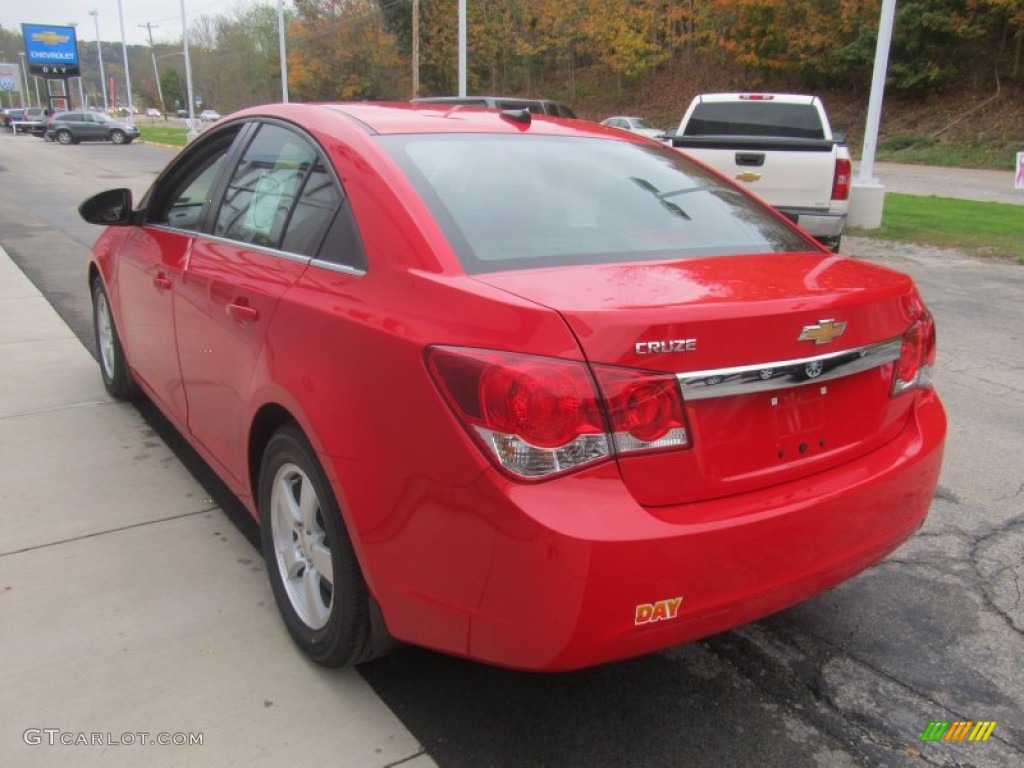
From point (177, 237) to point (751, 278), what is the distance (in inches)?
96.6

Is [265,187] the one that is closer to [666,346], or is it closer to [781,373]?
[666,346]

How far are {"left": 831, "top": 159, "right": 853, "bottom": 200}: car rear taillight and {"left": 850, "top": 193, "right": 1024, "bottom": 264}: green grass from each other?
3.07 metres

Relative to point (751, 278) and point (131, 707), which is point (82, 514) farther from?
point (751, 278)

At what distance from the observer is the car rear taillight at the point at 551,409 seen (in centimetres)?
184

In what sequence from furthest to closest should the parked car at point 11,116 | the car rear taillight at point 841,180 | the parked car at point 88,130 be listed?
1. the parked car at point 11,116
2. the parked car at point 88,130
3. the car rear taillight at point 841,180

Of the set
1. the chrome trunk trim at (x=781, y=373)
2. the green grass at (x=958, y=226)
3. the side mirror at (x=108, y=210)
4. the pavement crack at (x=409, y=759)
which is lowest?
the pavement crack at (x=409, y=759)

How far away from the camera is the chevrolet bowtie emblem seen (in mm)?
2092

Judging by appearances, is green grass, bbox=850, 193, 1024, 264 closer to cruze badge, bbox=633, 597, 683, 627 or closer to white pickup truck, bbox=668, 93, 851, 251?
white pickup truck, bbox=668, 93, 851, 251

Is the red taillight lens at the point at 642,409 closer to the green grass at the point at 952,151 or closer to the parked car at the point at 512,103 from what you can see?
the parked car at the point at 512,103

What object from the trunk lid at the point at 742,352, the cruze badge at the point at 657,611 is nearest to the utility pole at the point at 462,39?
the trunk lid at the point at 742,352

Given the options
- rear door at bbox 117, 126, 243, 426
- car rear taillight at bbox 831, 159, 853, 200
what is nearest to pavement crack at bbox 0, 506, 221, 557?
rear door at bbox 117, 126, 243, 426

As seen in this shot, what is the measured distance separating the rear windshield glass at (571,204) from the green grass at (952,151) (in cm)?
3109

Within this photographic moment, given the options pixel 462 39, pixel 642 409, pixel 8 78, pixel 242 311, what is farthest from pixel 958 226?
pixel 8 78

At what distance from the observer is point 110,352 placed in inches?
197
